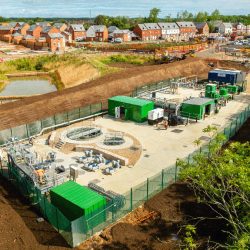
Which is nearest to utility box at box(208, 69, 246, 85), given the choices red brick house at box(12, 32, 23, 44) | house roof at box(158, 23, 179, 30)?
red brick house at box(12, 32, 23, 44)

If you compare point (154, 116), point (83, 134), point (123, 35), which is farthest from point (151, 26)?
point (83, 134)

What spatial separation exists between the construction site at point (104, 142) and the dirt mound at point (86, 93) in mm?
144

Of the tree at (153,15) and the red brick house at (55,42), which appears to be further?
the tree at (153,15)

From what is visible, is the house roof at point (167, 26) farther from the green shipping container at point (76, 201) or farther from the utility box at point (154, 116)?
the green shipping container at point (76, 201)

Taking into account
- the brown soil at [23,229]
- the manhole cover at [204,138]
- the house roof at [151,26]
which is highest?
the house roof at [151,26]

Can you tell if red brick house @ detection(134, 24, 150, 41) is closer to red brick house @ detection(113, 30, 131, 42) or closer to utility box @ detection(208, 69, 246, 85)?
red brick house @ detection(113, 30, 131, 42)

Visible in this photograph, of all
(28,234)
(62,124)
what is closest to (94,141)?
(62,124)

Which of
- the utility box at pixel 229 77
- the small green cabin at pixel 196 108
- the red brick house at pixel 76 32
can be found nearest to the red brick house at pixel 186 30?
the red brick house at pixel 76 32

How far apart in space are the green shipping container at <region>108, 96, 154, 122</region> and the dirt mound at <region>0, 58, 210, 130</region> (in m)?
6.53

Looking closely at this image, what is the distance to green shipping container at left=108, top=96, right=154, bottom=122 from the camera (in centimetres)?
3750

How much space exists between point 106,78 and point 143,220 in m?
37.1

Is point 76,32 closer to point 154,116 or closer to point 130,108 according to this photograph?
point 130,108

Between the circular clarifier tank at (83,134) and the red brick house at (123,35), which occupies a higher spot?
the red brick house at (123,35)

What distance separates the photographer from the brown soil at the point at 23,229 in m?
18.1
